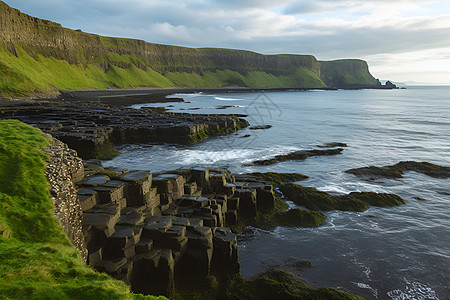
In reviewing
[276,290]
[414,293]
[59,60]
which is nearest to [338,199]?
[414,293]

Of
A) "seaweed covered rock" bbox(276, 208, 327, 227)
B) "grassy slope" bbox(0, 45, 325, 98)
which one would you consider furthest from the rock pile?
"grassy slope" bbox(0, 45, 325, 98)

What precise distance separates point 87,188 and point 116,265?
3.84 m

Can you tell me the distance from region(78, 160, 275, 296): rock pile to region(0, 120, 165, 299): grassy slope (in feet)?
6.18

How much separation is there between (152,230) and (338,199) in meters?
12.5

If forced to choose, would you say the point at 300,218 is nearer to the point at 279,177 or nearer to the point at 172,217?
the point at 279,177

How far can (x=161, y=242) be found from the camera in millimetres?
10531

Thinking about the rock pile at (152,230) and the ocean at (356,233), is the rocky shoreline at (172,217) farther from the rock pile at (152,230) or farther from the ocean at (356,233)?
the ocean at (356,233)

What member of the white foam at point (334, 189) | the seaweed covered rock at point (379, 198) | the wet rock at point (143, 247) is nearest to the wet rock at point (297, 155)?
the white foam at point (334, 189)

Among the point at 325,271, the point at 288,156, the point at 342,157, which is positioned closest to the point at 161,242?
the point at 325,271

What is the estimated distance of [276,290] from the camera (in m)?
9.90

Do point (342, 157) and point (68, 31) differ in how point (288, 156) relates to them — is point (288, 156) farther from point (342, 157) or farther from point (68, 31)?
point (68, 31)

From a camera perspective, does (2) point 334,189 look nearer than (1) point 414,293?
No

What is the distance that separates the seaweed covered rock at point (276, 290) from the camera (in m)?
9.68

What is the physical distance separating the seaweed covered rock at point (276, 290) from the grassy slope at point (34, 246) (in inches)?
189
